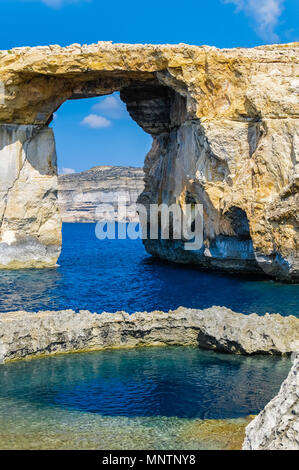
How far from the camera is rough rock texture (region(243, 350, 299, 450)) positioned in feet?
26.7

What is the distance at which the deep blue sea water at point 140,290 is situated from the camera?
82.5 ft

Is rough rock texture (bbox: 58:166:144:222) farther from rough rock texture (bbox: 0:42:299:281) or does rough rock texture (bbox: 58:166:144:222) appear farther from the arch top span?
the arch top span

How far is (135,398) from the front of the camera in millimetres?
13617

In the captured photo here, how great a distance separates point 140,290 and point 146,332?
439 inches

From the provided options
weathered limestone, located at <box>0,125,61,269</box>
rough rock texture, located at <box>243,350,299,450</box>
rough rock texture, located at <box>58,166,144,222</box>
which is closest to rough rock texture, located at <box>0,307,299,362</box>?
rough rock texture, located at <box>243,350,299,450</box>

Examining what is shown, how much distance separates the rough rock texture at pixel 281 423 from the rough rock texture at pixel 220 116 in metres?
21.6

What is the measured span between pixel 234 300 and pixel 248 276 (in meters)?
8.29

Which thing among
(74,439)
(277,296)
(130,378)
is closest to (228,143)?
(277,296)

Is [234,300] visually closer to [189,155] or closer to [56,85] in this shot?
[189,155]

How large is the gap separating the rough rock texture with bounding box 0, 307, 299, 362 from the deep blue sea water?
5.35 metres

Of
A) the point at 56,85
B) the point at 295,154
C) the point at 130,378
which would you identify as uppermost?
the point at 56,85

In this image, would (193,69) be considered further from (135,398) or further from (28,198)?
(135,398)

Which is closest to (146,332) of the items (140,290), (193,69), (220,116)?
(140,290)

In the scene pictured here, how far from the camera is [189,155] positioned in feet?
117
